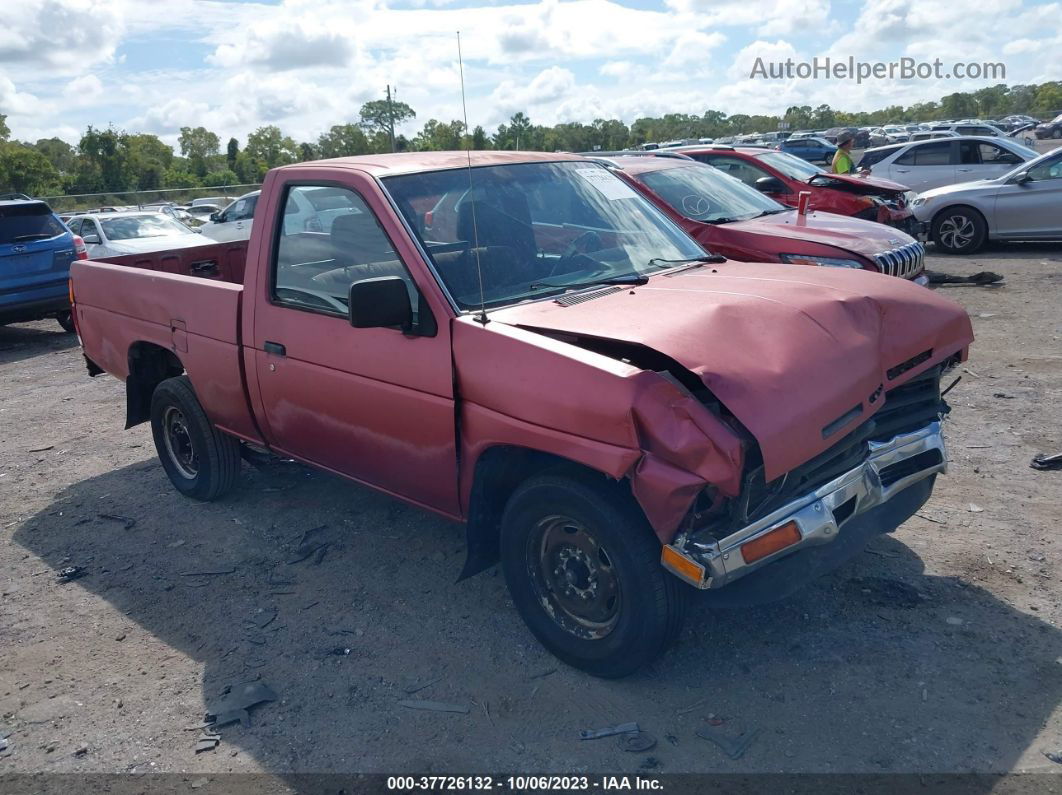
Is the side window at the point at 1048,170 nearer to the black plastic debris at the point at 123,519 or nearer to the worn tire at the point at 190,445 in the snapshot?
the worn tire at the point at 190,445

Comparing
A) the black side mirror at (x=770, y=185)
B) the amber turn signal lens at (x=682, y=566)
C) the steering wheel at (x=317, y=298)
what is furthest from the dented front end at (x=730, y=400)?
the black side mirror at (x=770, y=185)

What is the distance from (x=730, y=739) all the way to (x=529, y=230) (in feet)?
7.81

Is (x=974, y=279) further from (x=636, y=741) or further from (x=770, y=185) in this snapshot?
(x=636, y=741)

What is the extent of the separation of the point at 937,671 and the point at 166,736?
3.02 m

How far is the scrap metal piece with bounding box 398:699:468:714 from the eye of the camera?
11.5 feet

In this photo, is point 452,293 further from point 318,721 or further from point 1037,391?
point 1037,391

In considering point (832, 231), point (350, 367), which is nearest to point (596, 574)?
point (350, 367)

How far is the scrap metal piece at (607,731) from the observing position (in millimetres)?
3291

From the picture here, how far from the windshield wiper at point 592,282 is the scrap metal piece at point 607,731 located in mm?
1870

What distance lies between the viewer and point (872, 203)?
A: 1152cm

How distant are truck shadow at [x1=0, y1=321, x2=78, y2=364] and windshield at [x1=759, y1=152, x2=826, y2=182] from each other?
948cm

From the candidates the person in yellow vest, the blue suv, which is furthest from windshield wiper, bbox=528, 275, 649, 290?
the person in yellow vest

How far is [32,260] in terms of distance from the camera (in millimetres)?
11430

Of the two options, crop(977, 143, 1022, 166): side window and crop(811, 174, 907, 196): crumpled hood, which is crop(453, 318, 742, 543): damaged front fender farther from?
crop(977, 143, 1022, 166): side window
